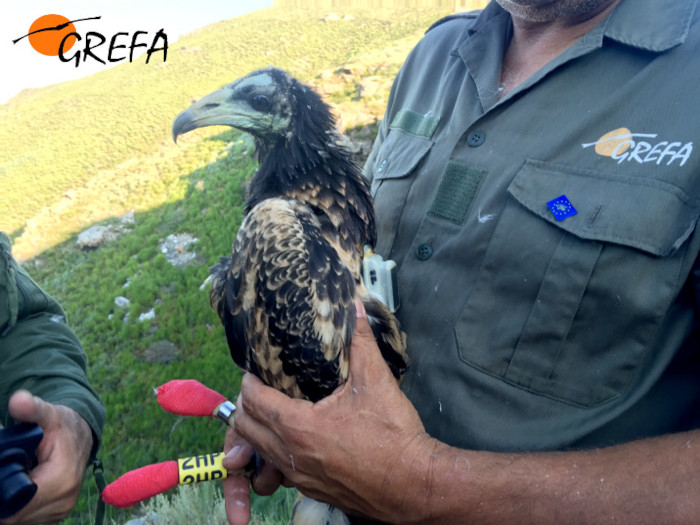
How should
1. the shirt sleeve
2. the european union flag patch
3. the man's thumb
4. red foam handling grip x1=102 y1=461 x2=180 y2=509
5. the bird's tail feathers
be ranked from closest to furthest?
the european union flag patch < the man's thumb < red foam handling grip x1=102 y1=461 x2=180 y2=509 < the bird's tail feathers < the shirt sleeve

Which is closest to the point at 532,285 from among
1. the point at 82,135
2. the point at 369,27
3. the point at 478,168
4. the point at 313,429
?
the point at 478,168

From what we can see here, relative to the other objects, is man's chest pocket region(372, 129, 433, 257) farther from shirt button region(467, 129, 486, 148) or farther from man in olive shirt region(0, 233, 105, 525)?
man in olive shirt region(0, 233, 105, 525)

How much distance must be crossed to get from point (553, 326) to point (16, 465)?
216cm

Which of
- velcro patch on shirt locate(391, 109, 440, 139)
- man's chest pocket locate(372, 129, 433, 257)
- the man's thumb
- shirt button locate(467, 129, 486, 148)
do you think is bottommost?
the man's thumb

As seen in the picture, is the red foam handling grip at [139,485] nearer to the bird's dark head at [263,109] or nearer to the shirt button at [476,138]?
the bird's dark head at [263,109]

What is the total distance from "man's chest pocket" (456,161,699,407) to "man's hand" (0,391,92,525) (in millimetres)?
2041

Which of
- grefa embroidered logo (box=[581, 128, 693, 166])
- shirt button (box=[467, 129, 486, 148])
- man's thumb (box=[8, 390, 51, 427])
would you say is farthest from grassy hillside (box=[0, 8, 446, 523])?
grefa embroidered logo (box=[581, 128, 693, 166])

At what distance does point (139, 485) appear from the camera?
1.98 meters

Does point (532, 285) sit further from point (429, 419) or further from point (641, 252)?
point (429, 419)

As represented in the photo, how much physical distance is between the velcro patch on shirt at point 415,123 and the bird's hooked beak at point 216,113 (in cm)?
84

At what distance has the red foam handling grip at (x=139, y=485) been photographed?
1960 millimetres

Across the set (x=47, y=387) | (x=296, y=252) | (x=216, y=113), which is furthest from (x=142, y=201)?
(x=296, y=252)

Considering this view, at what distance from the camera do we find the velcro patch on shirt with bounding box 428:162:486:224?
1990mm

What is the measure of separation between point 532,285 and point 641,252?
0.39m
